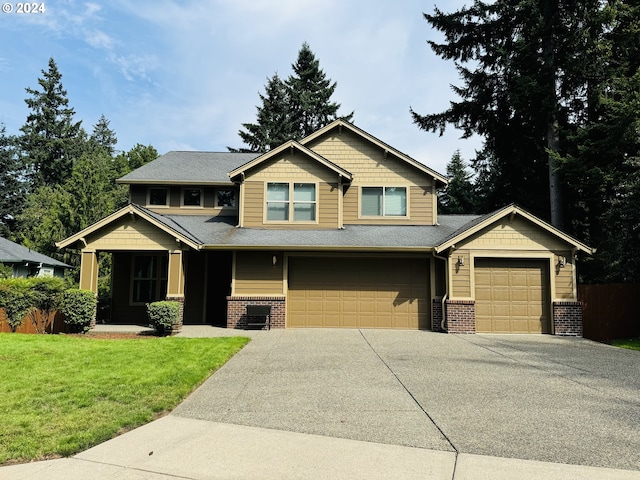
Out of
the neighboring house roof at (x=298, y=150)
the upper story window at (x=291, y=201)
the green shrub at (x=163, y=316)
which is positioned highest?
the neighboring house roof at (x=298, y=150)

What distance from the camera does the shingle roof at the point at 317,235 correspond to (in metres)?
13.7

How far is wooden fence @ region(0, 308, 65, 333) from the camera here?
467 inches

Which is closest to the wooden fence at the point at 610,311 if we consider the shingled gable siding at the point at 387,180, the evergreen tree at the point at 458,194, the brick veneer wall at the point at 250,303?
the shingled gable siding at the point at 387,180

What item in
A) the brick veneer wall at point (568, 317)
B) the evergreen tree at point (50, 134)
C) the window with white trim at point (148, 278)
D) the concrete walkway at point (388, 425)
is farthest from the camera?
the evergreen tree at point (50, 134)

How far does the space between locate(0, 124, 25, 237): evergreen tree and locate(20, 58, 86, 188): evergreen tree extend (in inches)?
352

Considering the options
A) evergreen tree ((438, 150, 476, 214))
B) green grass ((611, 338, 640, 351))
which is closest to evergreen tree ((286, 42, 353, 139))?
evergreen tree ((438, 150, 476, 214))

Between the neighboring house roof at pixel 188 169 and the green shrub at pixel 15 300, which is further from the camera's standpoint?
the neighboring house roof at pixel 188 169

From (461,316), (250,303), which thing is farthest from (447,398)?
(250,303)

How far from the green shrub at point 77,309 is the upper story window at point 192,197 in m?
6.35

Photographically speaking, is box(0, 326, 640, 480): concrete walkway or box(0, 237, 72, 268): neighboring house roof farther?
box(0, 237, 72, 268): neighboring house roof

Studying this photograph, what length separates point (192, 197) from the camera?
17672 mm

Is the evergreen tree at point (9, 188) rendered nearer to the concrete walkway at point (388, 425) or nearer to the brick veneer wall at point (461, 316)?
the concrete walkway at point (388, 425)

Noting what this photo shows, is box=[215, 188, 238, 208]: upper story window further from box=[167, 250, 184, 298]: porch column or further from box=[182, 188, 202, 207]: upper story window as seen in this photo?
box=[167, 250, 184, 298]: porch column

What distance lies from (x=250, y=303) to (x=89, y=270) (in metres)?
5.41
